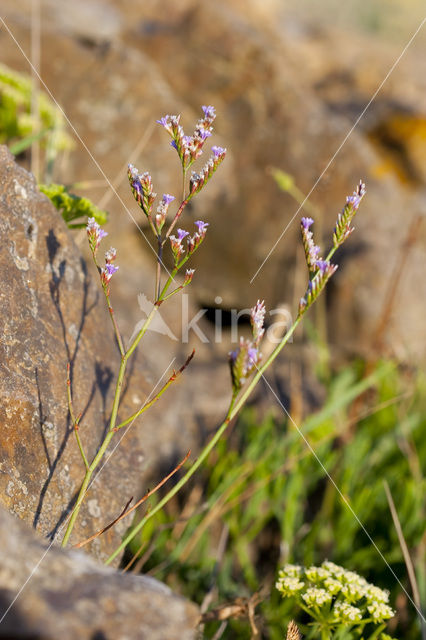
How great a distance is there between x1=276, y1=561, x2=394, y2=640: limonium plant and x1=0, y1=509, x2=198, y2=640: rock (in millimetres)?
548

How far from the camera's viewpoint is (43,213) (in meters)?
1.57

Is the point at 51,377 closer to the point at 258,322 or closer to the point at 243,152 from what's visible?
the point at 258,322

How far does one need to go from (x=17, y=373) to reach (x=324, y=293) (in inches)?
133

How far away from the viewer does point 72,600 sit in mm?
799

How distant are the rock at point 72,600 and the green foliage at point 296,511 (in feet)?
3.54

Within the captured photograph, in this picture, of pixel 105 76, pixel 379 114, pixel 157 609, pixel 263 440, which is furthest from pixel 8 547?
pixel 379 114

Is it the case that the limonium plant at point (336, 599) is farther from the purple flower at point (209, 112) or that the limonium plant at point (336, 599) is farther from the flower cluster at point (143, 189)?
the purple flower at point (209, 112)

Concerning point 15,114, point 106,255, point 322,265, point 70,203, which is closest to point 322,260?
point 322,265

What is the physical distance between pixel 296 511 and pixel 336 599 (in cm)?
136

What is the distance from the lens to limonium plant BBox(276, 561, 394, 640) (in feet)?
A: 4.29

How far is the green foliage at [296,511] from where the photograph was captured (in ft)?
7.42

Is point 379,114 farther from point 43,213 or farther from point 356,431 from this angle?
point 43,213

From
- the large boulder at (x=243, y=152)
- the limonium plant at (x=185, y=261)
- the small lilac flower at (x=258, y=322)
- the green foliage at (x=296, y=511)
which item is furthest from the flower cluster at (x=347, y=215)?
the large boulder at (x=243, y=152)

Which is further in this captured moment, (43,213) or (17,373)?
(43,213)
